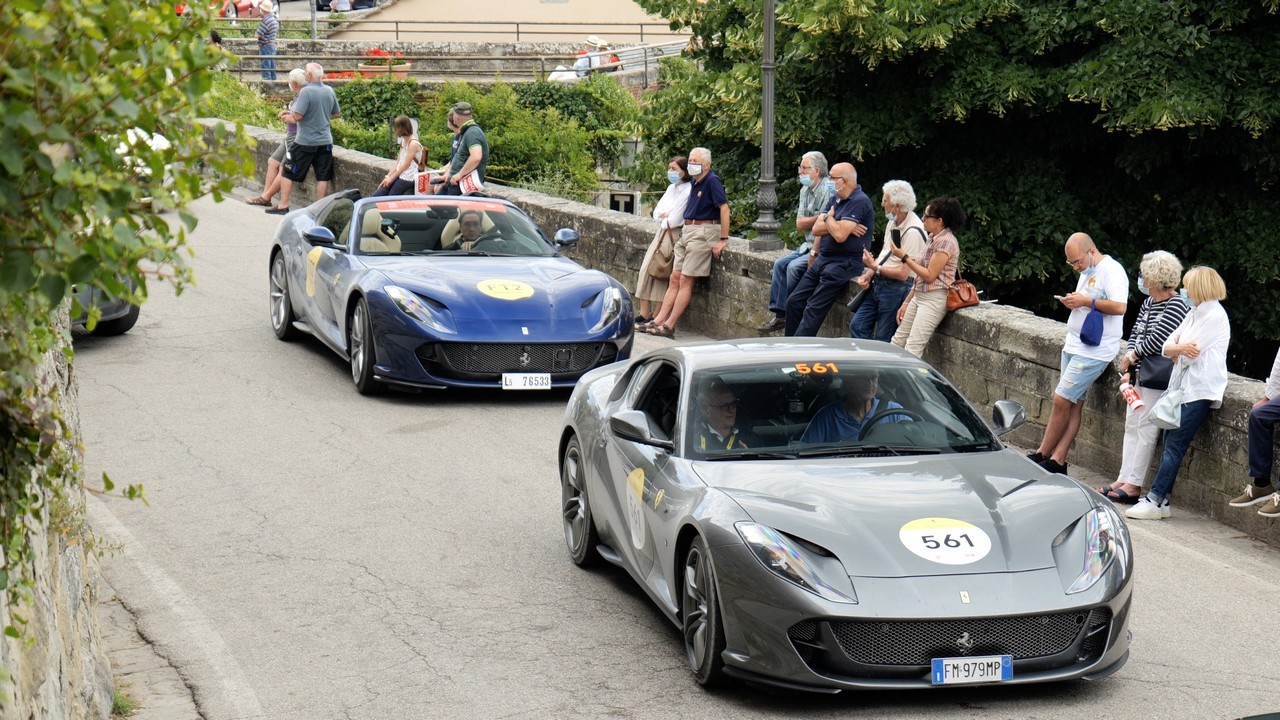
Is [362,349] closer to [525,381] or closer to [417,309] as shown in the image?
[417,309]

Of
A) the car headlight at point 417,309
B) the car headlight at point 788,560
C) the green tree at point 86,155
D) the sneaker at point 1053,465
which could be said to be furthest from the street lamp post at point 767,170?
the green tree at point 86,155

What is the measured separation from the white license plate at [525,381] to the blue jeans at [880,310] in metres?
2.56

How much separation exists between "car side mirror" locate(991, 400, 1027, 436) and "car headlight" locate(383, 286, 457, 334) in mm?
5582

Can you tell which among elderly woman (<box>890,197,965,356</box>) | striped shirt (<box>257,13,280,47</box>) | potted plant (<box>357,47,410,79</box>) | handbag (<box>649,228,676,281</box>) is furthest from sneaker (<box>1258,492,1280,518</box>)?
striped shirt (<box>257,13,280,47</box>)

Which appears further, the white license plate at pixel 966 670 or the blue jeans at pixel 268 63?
the blue jeans at pixel 268 63

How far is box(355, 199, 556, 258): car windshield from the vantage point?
13.6 metres

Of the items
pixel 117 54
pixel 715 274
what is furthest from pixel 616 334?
pixel 117 54

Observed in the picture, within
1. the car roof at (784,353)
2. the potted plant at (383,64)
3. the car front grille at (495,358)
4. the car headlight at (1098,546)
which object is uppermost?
the potted plant at (383,64)

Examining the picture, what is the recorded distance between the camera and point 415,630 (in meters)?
7.43

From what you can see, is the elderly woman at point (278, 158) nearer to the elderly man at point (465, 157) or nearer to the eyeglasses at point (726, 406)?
the elderly man at point (465, 157)

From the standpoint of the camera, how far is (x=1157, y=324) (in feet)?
32.2

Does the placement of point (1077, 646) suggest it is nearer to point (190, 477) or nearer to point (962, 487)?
point (962, 487)

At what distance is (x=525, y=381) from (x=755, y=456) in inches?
219

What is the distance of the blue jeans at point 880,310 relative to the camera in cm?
1271
